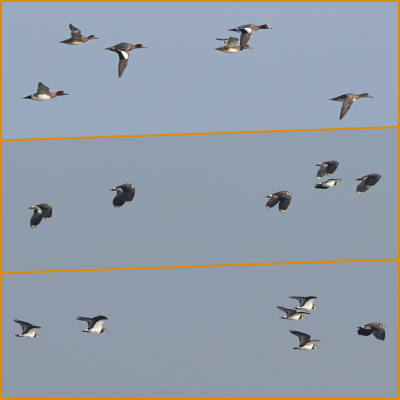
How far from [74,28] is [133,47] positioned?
1695 millimetres

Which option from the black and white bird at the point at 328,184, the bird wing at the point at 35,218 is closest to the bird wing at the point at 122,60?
the bird wing at the point at 35,218

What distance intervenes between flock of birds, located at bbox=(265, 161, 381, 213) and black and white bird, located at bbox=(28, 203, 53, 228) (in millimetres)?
5777

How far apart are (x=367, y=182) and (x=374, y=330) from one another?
4076mm

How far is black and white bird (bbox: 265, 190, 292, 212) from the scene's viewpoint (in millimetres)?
29422

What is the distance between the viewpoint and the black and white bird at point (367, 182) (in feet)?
97.7

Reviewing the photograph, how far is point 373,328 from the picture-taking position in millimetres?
Answer: 28500

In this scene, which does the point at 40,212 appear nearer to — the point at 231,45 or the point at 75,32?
the point at 75,32

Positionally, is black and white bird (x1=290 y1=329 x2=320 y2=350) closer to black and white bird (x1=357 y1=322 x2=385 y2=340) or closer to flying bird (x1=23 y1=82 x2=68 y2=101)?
black and white bird (x1=357 y1=322 x2=385 y2=340)

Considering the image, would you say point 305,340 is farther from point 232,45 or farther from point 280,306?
point 232,45

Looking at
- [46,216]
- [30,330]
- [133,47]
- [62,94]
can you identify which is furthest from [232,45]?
[30,330]

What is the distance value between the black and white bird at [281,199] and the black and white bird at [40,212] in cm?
580

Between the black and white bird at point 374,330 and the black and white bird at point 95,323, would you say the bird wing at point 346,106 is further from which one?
the black and white bird at point 95,323

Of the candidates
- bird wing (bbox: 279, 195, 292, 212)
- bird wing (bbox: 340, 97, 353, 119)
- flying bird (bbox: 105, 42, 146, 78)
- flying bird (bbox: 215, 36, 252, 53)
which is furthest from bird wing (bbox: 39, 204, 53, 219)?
bird wing (bbox: 340, 97, 353, 119)

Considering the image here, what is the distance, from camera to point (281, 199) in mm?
29484
